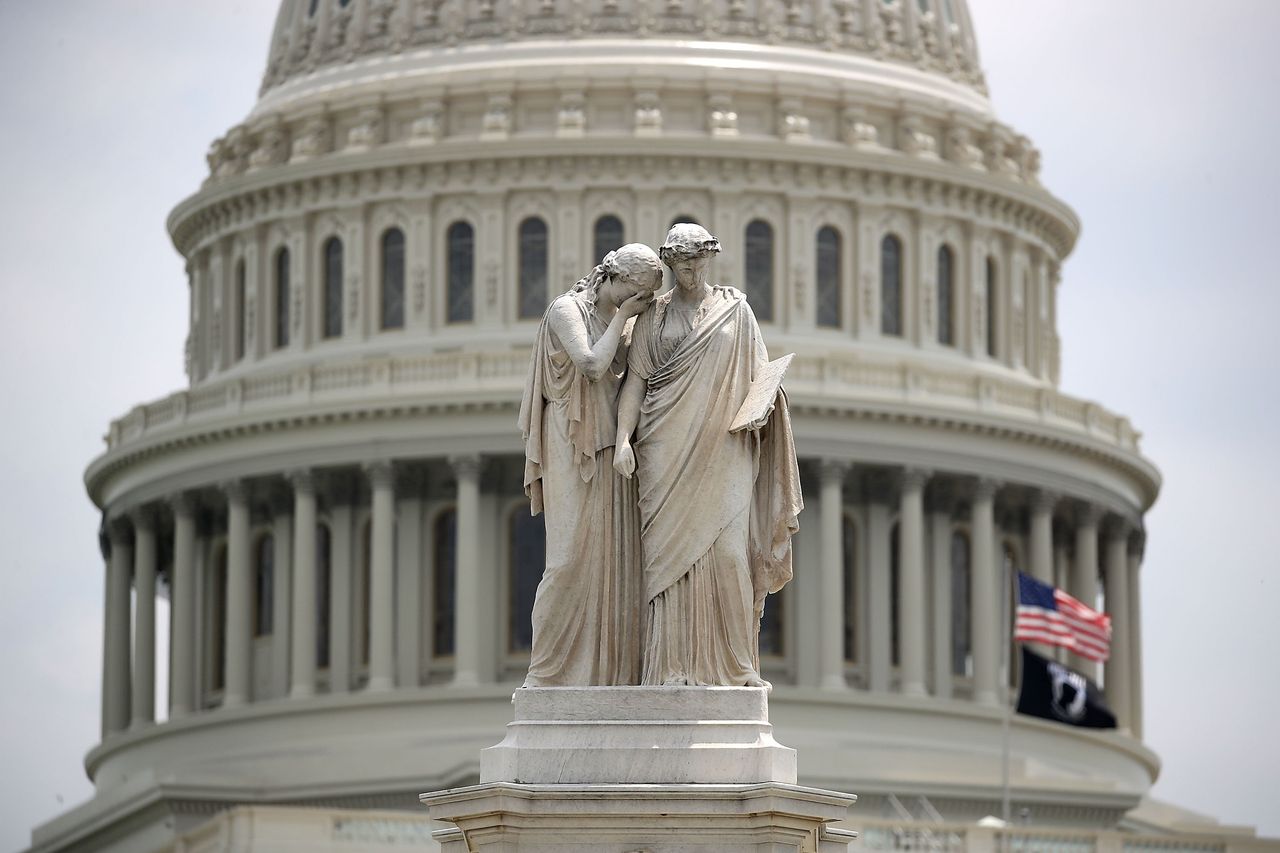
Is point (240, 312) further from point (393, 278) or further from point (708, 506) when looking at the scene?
point (708, 506)

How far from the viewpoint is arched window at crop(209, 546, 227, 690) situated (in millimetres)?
96188

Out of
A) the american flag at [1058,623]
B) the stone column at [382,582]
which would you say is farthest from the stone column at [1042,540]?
the american flag at [1058,623]

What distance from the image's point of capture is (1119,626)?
322ft

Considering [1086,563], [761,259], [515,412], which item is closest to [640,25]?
[761,259]

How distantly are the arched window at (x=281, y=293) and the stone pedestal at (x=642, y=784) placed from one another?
265 ft

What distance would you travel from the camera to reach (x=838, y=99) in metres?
95.2

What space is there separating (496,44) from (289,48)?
7421mm

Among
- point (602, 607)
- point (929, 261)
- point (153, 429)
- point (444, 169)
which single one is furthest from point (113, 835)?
point (602, 607)

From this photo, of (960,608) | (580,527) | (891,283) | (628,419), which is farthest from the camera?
(891,283)

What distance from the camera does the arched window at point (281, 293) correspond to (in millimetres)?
97062

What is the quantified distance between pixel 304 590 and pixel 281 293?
997 centimetres

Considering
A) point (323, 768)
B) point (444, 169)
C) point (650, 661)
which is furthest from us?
point (444, 169)

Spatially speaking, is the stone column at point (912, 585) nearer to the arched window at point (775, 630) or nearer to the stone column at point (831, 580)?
the stone column at point (831, 580)

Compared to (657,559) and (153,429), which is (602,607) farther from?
(153,429)
